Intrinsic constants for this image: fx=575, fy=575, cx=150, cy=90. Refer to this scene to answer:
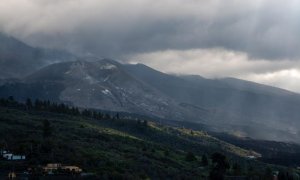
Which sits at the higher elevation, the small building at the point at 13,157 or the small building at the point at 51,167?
the small building at the point at 13,157

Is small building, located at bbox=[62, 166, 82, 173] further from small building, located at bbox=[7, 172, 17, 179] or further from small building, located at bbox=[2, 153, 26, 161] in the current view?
small building, located at bbox=[7, 172, 17, 179]

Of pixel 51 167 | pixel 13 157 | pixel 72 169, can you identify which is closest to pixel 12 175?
pixel 51 167

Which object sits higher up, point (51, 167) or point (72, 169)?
point (51, 167)

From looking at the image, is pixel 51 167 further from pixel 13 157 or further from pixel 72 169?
pixel 13 157

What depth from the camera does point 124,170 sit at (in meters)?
156

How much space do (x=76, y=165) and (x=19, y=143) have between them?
2435cm

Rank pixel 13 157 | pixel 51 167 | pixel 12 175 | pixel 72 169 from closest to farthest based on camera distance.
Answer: pixel 12 175, pixel 51 167, pixel 72 169, pixel 13 157

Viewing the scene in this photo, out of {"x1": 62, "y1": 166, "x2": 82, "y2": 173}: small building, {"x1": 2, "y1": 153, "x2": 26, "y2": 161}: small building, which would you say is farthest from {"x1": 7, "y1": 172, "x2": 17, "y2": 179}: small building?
{"x1": 2, "y1": 153, "x2": 26, "y2": 161}: small building

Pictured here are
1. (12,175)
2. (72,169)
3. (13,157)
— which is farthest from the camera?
(13,157)

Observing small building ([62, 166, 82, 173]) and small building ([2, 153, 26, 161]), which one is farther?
small building ([2, 153, 26, 161])

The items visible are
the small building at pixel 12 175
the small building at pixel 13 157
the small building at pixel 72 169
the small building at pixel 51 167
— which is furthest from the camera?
the small building at pixel 13 157

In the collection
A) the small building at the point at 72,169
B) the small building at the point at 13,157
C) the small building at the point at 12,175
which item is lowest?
the small building at the point at 12,175

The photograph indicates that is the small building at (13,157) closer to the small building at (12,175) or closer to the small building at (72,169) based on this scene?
the small building at (72,169)

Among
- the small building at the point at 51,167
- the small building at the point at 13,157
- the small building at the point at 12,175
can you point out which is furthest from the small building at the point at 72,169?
the small building at the point at 12,175
